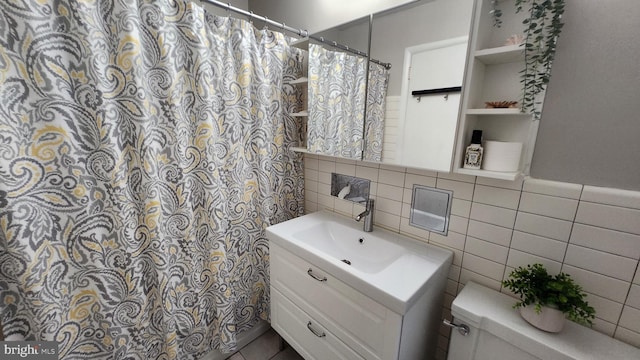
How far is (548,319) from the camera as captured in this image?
759 millimetres

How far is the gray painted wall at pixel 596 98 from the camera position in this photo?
71 centimetres

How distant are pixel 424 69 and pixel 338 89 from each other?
0.45m

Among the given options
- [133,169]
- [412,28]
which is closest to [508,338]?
[412,28]

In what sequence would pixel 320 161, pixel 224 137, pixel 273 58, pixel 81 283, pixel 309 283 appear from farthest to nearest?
pixel 320 161
pixel 273 58
pixel 224 137
pixel 309 283
pixel 81 283

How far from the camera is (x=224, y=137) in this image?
1260 millimetres

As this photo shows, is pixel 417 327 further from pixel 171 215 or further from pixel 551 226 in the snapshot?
pixel 171 215

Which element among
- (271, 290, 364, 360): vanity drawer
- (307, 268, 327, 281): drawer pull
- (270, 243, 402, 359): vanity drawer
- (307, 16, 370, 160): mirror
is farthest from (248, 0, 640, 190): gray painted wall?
(271, 290, 364, 360): vanity drawer

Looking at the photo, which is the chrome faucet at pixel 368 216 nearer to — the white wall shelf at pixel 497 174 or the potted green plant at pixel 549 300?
the white wall shelf at pixel 497 174

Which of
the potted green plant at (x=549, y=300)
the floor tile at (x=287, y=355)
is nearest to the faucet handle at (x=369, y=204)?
the potted green plant at (x=549, y=300)

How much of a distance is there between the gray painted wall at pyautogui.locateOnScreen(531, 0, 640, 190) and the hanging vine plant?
0.04m

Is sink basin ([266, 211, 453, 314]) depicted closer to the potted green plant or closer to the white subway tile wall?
the white subway tile wall

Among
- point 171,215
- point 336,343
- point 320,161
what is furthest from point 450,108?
point 171,215

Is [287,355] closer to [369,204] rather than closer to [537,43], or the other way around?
[369,204]

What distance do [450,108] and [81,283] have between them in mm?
1584
